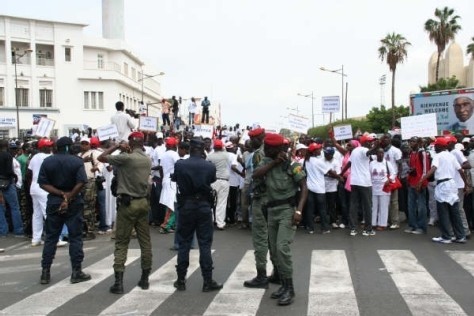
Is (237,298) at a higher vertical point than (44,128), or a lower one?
lower

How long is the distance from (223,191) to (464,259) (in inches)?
207

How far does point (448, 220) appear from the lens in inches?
396

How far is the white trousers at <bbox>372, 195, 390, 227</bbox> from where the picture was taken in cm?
1139

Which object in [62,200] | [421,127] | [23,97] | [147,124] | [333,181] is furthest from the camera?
[23,97]

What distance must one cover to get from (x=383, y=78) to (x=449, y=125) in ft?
152

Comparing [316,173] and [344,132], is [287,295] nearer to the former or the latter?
[316,173]

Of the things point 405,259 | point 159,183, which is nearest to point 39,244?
point 159,183

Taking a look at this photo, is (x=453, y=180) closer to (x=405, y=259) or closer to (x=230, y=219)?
(x=405, y=259)

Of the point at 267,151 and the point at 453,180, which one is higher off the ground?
the point at 267,151

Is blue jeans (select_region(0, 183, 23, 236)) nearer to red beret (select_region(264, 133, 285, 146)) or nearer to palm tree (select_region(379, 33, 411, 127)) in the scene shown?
red beret (select_region(264, 133, 285, 146))

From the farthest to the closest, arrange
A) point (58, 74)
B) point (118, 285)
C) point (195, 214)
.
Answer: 1. point (58, 74)
2. point (195, 214)
3. point (118, 285)

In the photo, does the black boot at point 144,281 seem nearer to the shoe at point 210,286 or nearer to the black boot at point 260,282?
the shoe at point 210,286

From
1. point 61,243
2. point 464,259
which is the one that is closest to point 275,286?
point 464,259

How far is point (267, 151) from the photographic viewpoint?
21.4 feet
